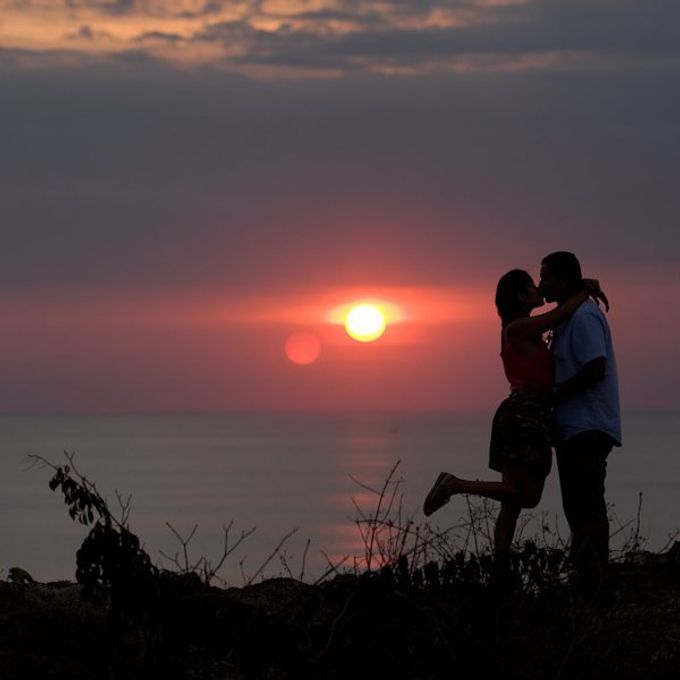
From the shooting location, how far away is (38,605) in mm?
8930

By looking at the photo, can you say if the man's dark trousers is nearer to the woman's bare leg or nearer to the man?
the man

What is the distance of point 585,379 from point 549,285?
696 mm

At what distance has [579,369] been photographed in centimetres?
920

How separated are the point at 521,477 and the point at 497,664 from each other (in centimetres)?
246

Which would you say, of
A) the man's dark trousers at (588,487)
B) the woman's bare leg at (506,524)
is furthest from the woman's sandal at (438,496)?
the man's dark trousers at (588,487)

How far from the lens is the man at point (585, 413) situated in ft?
30.0

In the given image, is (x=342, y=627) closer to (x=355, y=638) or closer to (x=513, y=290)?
(x=355, y=638)

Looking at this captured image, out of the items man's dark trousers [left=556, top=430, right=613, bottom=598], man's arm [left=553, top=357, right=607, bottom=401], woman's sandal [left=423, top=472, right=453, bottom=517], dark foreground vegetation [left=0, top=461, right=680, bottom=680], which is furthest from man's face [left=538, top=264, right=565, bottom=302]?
dark foreground vegetation [left=0, top=461, right=680, bottom=680]

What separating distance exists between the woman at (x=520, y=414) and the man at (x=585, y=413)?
0.36 ft

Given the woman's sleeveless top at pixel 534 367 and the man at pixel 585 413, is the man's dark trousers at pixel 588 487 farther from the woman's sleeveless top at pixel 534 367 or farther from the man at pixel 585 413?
the woman's sleeveless top at pixel 534 367

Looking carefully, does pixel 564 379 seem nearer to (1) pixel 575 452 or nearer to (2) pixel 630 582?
(1) pixel 575 452

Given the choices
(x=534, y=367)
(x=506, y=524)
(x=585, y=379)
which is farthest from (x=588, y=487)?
(x=534, y=367)

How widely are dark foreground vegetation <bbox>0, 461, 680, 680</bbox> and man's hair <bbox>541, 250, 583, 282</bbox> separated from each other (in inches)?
81.4

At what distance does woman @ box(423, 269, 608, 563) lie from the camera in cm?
918
